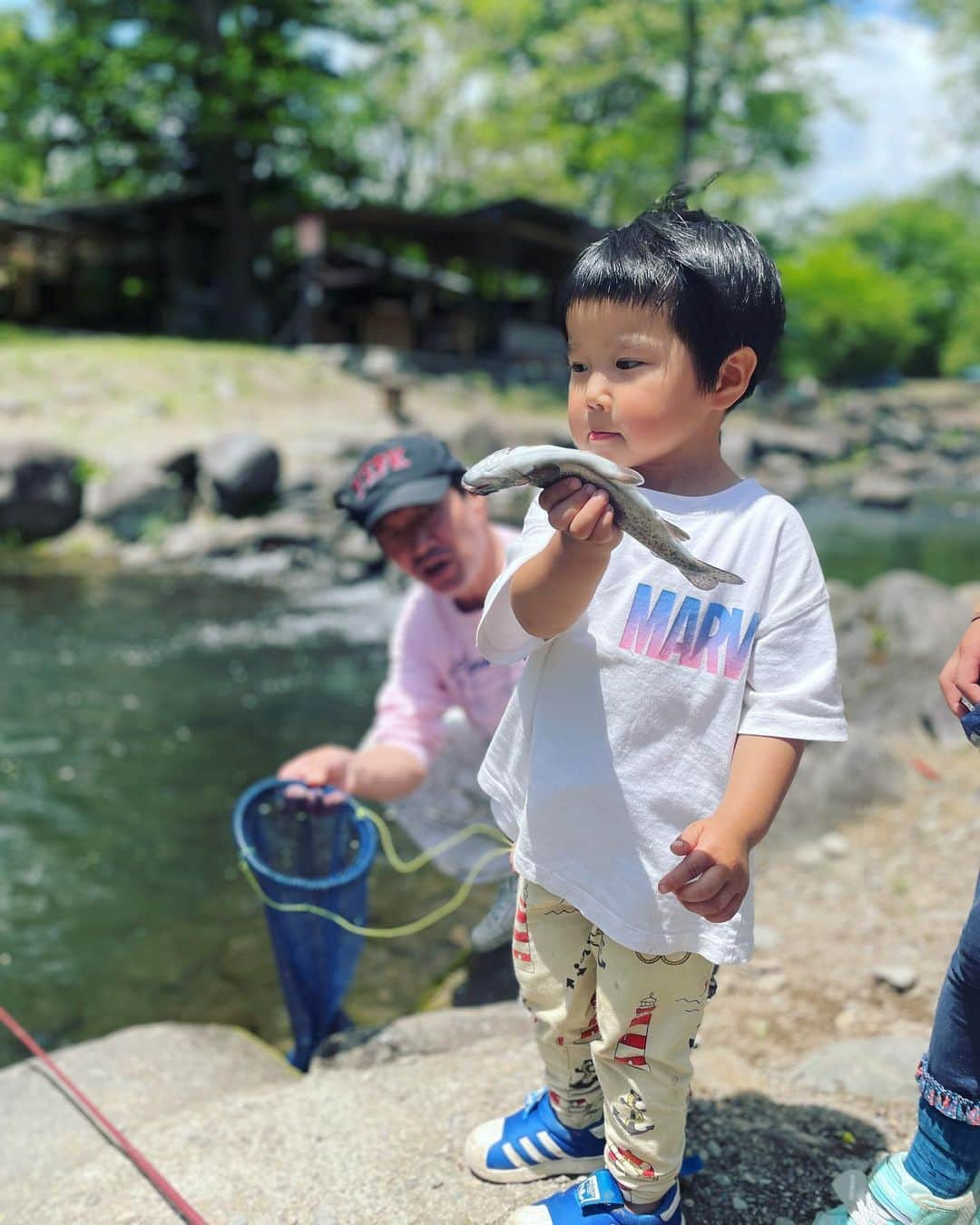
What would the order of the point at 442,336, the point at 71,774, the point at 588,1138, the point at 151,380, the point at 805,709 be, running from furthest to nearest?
the point at 442,336, the point at 151,380, the point at 71,774, the point at 588,1138, the point at 805,709

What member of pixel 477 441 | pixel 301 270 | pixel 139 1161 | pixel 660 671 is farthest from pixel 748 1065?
pixel 301 270

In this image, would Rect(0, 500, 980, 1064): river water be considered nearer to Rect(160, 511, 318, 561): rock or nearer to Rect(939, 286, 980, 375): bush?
Rect(160, 511, 318, 561): rock

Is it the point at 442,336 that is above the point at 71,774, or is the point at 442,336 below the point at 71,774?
above

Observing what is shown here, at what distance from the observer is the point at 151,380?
16938mm

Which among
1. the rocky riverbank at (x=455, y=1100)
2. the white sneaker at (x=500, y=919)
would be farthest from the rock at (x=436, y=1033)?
the white sneaker at (x=500, y=919)

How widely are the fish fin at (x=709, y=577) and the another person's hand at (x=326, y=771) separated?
A: 1.63 metres

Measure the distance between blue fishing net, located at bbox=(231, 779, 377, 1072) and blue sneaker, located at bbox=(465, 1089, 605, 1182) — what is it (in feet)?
3.09

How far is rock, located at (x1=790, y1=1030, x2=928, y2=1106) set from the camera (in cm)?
253

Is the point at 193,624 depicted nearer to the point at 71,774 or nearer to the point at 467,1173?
the point at 71,774

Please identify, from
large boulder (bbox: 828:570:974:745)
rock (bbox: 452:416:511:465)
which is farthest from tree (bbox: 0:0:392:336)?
large boulder (bbox: 828:570:974:745)

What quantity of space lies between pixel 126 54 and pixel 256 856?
79.5ft

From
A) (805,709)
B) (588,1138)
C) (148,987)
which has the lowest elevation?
(148,987)

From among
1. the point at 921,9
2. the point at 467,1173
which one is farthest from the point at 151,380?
the point at 921,9

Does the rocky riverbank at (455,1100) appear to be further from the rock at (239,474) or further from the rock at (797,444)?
the rock at (797,444)
